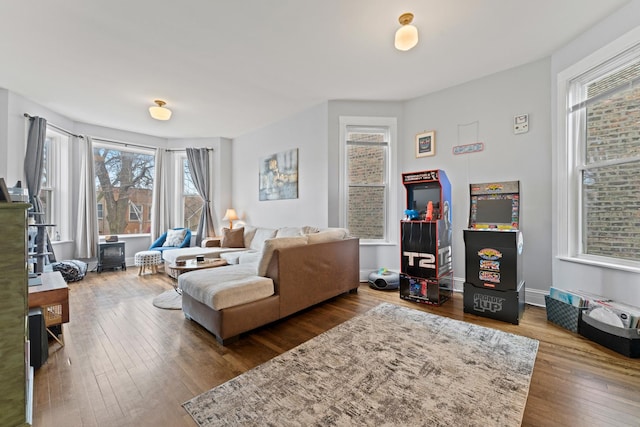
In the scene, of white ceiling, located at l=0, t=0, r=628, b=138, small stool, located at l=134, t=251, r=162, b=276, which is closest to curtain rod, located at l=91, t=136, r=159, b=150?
white ceiling, located at l=0, t=0, r=628, b=138

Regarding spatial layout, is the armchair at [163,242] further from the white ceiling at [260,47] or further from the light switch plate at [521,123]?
the light switch plate at [521,123]

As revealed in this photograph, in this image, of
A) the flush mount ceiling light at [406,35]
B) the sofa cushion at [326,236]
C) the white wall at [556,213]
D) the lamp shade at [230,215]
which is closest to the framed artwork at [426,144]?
the white wall at [556,213]

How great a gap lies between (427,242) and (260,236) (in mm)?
3044

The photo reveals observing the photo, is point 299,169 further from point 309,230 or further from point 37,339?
point 37,339

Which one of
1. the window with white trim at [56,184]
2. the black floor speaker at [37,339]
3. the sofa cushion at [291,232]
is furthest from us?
the window with white trim at [56,184]

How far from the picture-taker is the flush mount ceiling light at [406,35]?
7.19ft

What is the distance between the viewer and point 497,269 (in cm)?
276

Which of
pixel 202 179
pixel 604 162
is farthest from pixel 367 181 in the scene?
pixel 202 179

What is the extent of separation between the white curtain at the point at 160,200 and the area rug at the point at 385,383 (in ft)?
16.4

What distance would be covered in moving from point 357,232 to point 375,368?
8.62 feet

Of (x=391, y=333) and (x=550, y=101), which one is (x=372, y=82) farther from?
(x=391, y=333)

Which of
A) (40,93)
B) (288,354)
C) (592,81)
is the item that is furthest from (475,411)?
(40,93)

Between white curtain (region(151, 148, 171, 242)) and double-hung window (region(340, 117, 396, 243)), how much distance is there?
4.15m

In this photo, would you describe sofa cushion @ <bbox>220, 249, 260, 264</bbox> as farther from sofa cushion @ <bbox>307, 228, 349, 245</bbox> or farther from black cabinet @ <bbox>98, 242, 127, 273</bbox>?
black cabinet @ <bbox>98, 242, 127, 273</bbox>
